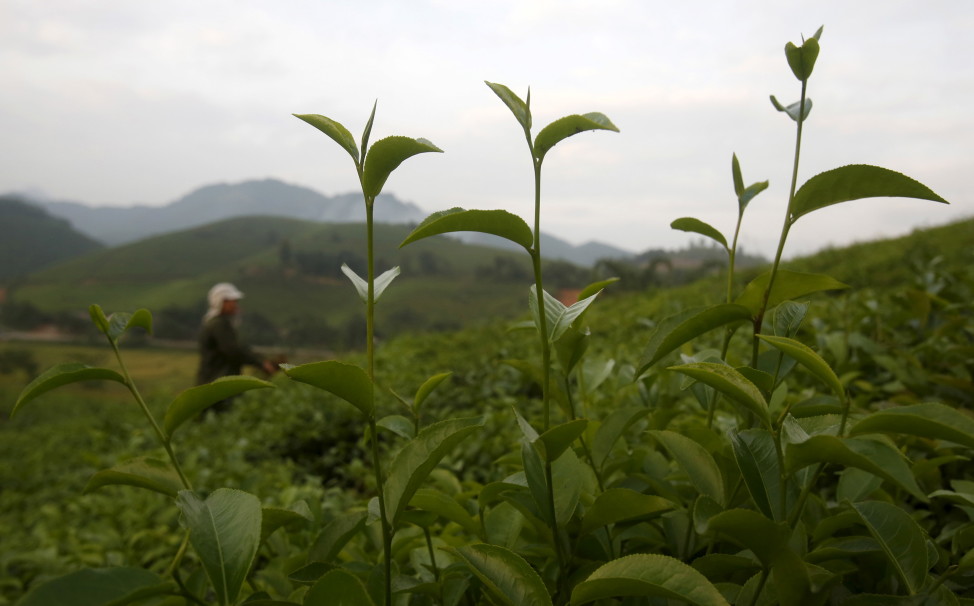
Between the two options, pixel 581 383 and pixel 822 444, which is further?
pixel 581 383

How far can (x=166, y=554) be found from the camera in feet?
6.16

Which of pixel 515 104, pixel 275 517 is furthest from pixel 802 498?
pixel 275 517

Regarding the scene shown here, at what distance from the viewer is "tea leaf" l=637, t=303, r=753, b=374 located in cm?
67

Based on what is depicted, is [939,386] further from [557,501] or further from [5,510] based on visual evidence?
[5,510]

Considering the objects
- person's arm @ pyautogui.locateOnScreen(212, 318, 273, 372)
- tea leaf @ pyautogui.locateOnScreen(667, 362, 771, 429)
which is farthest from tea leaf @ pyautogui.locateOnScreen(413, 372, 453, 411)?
person's arm @ pyautogui.locateOnScreen(212, 318, 273, 372)

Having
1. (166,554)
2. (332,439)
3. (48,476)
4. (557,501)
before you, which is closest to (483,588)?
(557,501)

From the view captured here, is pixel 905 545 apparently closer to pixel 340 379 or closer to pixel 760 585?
pixel 760 585

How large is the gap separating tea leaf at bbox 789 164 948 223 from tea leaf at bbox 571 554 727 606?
16.5 inches

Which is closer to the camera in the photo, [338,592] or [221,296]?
[338,592]

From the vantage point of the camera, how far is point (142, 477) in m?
0.79

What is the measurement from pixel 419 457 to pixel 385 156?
32 cm

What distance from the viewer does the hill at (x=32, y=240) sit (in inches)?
2709

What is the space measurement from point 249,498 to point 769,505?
0.55m

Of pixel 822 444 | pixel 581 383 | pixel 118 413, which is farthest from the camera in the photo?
pixel 118 413
